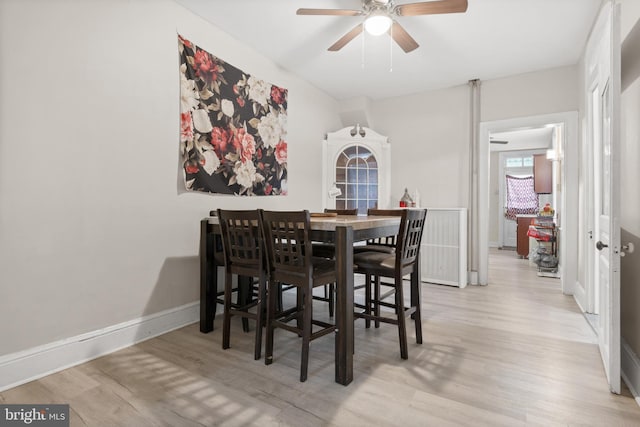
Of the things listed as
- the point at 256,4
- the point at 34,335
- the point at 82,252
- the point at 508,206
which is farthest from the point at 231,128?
the point at 508,206

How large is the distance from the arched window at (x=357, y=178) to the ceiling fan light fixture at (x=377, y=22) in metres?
2.33

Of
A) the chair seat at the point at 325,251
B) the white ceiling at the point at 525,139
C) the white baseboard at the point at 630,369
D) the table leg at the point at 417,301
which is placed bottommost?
the white baseboard at the point at 630,369

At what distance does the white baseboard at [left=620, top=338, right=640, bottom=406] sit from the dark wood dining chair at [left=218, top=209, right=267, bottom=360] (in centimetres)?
203

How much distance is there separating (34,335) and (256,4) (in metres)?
2.76

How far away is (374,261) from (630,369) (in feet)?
4.88

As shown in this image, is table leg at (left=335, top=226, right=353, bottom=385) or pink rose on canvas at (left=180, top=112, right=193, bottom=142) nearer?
table leg at (left=335, top=226, right=353, bottom=385)

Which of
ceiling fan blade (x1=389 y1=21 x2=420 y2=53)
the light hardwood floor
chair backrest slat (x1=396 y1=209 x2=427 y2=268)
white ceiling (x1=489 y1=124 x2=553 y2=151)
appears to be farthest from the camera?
white ceiling (x1=489 y1=124 x2=553 y2=151)

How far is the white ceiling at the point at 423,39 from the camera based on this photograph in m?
2.67

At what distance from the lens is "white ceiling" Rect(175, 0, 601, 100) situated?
2.67 m

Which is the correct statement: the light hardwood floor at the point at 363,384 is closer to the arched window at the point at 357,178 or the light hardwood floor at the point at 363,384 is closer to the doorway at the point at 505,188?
the arched window at the point at 357,178

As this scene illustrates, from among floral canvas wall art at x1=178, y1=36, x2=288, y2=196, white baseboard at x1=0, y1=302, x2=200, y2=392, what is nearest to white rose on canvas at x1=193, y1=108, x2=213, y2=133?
floral canvas wall art at x1=178, y1=36, x2=288, y2=196

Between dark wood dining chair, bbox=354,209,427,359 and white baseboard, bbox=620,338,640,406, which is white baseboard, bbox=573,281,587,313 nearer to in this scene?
white baseboard, bbox=620,338,640,406

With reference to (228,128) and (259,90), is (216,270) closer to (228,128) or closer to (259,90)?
(228,128)

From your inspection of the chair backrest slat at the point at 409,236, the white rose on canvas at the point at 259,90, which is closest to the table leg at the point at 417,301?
the chair backrest slat at the point at 409,236
